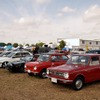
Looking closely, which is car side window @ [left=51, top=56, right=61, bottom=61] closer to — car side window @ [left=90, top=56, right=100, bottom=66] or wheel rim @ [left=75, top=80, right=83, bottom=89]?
car side window @ [left=90, top=56, right=100, bottom=66]

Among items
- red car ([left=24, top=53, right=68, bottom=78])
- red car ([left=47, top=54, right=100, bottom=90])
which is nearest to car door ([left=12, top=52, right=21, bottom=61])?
red car ([left=24, top=53, right=68, bottom=78])

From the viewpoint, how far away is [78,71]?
786cm

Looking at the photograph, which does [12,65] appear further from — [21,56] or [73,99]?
[73,99]

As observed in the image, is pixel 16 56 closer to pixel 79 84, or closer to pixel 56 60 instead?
pixel 56 60

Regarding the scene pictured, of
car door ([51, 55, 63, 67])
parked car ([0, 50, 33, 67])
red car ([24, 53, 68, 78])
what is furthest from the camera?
parked car ([0, 50, 33, 67])

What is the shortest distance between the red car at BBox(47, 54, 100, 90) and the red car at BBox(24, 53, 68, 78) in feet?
6.42

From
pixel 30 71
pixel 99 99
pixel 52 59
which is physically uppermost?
pixel 52 59

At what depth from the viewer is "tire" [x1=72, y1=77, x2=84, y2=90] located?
777 centimetres

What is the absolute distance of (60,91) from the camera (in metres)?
7.75

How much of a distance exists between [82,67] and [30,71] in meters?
3.79

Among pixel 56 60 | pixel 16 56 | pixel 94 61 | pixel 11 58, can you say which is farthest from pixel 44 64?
pixel 16 56

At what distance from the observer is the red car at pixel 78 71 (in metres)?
7.69

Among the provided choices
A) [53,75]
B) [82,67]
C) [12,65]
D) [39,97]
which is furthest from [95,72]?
[12,65]

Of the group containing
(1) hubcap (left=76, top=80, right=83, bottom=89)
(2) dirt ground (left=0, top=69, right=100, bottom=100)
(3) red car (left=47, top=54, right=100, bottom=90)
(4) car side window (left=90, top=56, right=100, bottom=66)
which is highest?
(4) car side window (left=90, top=56, right=100, bottom=66)
